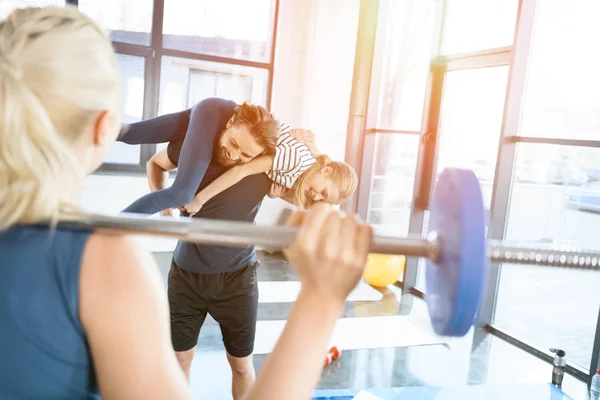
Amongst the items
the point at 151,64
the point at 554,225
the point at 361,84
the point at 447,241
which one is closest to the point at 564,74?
the point at 554,225

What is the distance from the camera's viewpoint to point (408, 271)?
13.5 ft

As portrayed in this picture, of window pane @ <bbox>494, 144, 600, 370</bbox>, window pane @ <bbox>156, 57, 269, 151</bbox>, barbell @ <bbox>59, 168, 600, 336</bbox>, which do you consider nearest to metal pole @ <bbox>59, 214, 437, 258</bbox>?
barbell @ <bbox>59, 168, 600, 336</bbox>

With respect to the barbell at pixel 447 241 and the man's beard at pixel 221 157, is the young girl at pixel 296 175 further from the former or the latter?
the barbell at pixel 447 241

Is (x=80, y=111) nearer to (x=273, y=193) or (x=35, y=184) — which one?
(x=35, y=184)

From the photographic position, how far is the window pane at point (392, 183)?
4363mm

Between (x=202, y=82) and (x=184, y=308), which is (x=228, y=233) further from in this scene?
(x=202, y=82)

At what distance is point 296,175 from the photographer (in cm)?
195

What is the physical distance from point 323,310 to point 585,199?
2.90 meters

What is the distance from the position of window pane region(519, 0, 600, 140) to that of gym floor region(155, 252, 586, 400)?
1.31 meters

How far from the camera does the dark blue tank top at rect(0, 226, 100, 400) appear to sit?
51cm

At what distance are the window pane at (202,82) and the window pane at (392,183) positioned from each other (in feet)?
4.47

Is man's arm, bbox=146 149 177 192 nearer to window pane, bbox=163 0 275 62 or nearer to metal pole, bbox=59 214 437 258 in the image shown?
metal pole, bbox=59 214 437 258

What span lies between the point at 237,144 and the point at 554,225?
233cm

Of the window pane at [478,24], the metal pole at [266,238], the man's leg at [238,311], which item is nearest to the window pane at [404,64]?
the window pane at [478,24]
